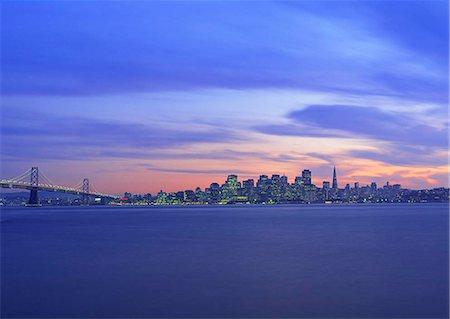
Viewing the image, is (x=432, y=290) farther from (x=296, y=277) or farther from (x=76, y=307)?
(x=76, y=307)

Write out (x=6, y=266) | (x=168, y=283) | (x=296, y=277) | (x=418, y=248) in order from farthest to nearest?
(x=418, y=248)
(x=6, y=266)
(x=296, y=277)
(x=168, y=283)

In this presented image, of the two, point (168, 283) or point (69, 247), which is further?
point (69, 247)

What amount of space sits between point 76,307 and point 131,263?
11895 mm

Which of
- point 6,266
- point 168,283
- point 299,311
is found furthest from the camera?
point 6,266

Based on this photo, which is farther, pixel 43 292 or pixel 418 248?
pixel 418 248

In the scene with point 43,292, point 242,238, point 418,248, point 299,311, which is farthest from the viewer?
point 242,238

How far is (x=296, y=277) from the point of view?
26500mm

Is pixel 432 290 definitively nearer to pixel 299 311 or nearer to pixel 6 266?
pixel 299 311

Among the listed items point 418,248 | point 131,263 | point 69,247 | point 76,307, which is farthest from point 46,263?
point 418,248

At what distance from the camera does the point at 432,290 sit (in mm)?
22922

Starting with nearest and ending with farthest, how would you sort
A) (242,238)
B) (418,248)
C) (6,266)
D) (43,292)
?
(43,292)
(6,266)
(418,248)
(242,238)

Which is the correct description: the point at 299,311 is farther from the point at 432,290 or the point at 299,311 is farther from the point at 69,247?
the point at 69,247

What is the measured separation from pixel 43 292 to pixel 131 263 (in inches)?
376

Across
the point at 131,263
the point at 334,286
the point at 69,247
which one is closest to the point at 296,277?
the point at 334,286
